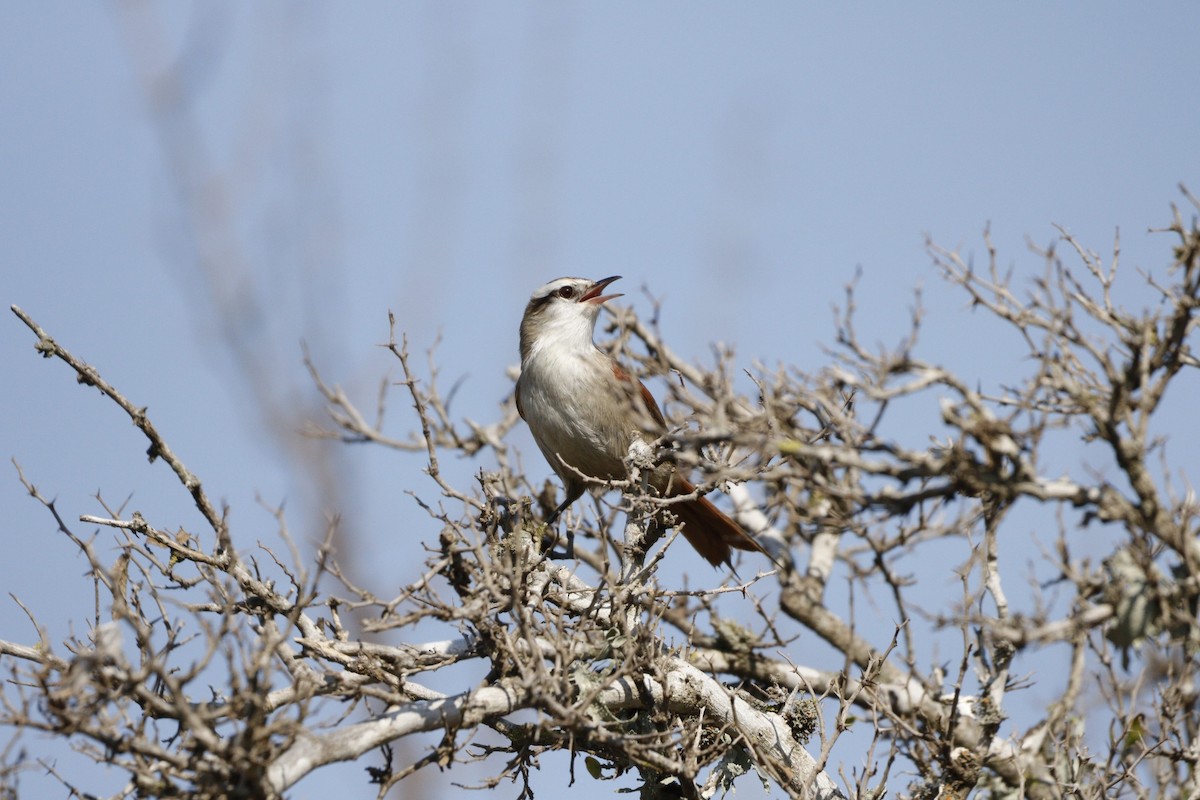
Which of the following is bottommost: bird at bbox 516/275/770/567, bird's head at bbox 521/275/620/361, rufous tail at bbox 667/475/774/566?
rufous tail at bbox 667/475/774/566

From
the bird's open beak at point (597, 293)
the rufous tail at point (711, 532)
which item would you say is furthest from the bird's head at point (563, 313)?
the rufous tail at point (711, 532)

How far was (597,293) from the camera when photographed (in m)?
6.33

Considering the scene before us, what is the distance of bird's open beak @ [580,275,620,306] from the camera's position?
625cm

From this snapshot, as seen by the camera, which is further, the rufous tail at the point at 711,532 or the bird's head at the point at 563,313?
the bird's head at the point at 563,313

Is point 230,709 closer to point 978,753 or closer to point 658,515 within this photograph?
point 658,515

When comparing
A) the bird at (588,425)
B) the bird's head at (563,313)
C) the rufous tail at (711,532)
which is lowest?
the rufous tail at (711,532)

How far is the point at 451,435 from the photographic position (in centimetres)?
639

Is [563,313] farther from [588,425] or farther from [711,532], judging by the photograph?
[711,532]

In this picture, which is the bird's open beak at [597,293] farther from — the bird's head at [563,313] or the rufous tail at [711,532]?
the rufous tail at [711,532]

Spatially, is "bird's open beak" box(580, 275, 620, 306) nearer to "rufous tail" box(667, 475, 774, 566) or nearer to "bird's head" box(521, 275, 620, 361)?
"bird's head" box(521, 275, 620, 361)

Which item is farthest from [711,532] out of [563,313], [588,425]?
[563,313]

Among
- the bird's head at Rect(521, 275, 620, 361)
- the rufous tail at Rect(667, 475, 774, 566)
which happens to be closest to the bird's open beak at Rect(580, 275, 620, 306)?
the bird's head at Rect(521, 275, 620, 361)

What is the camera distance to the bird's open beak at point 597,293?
625 centimetres

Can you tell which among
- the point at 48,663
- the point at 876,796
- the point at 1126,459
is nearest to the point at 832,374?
the point at 1126,459
